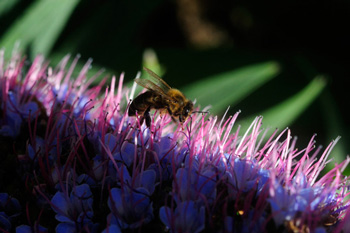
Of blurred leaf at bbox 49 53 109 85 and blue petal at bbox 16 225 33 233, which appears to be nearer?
blue petal at bbox 16 225 33 233

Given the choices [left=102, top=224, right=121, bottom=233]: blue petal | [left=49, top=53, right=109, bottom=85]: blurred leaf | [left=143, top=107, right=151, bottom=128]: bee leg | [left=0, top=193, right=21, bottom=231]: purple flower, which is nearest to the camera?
[left=102, top=224, right=121, bottom=233]: blue petal

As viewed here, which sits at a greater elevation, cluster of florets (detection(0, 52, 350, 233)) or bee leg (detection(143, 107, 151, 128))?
bee leg (detection(143, 107, 151, 128))

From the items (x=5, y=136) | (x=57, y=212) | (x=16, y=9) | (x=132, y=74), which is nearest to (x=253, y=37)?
(x=132, y=74)

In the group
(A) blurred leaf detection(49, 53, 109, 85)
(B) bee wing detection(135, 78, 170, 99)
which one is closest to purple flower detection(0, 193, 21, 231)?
(B) bee wing detection(135, 78, 170, 99)

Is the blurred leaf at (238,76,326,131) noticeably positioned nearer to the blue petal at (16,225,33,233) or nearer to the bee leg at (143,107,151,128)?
the bee leg at (143,107,151,128)

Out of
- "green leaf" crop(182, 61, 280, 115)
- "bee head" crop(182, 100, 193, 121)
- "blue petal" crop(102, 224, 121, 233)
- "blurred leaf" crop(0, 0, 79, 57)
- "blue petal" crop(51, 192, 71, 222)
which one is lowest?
"blue petal" crop(102, 224, 121, 233)

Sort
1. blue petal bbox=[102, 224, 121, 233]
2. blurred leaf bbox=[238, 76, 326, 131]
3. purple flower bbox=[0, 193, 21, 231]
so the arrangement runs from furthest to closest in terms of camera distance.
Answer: blurred leaf bbox=[238, 76, 326, 131] → purple flower bbox=[0, 193, 21, 231] → blue petal bbox=[102, 224, 121, 233]

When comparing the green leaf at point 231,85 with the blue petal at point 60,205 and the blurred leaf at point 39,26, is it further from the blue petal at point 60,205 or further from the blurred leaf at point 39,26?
the blue petal at point 60,205

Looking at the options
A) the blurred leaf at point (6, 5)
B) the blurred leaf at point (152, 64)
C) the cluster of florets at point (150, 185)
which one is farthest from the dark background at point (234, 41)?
the cluster of florets at point (150, 185)
